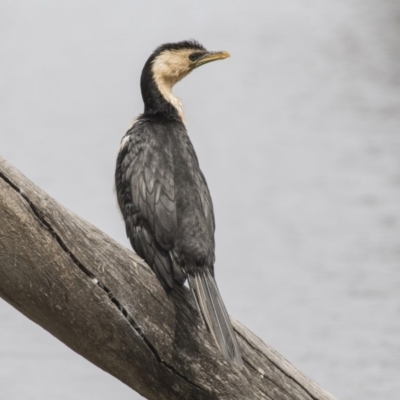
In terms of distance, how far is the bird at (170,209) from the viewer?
11.3ft

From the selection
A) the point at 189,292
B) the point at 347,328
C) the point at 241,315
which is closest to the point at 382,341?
the point at 347,328

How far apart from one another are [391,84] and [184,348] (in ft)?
26.9

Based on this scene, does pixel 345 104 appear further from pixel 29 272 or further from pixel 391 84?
pixel 29 272

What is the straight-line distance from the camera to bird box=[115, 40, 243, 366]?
3455mm

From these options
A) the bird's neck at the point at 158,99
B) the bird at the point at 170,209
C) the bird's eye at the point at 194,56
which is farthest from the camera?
the bird's eye at the point at 194,56

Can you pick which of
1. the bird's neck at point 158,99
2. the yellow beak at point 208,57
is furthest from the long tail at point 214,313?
the yellow beak at point 208,57

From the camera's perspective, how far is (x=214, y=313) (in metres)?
3.39

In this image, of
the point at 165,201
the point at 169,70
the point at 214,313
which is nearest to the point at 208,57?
the point at 169,70

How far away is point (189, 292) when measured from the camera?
3.53 m

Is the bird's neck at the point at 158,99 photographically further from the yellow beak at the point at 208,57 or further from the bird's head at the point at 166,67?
the yellow beak at the point at 208,57

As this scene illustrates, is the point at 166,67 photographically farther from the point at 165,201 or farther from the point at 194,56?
the point at 165,201

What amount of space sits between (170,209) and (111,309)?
1.49 ft

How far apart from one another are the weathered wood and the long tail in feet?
0.19

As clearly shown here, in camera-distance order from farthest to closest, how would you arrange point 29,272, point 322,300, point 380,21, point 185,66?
1. point 380,21
2. point 322,300
3. point 185,66
4. point 29,272
